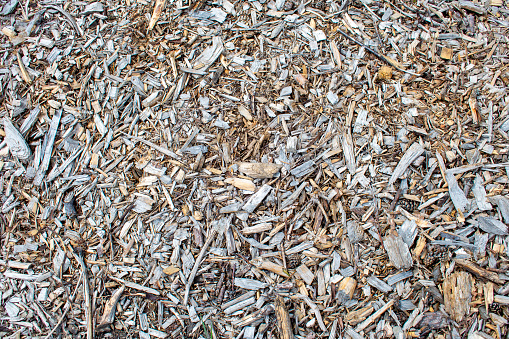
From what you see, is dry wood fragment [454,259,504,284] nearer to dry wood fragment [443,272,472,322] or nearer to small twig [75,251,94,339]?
dry wood fragment [443,272,472,322]

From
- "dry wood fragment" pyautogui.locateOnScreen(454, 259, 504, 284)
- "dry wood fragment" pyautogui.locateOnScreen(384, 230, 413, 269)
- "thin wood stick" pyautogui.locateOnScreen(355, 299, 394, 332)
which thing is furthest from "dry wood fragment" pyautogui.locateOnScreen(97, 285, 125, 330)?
"dry wood fragment" pyautogui.locateOnScreen(454, 259, 504, 284)

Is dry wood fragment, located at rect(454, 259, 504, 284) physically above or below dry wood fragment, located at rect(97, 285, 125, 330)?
above

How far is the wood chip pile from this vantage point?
6.50 feet

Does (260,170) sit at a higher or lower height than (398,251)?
higher

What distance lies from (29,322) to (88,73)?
193cm

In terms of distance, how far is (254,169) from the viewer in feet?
7.23

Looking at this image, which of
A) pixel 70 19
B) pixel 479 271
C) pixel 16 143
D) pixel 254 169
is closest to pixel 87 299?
pixel 16 143

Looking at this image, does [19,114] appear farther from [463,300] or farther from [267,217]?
[463,300]

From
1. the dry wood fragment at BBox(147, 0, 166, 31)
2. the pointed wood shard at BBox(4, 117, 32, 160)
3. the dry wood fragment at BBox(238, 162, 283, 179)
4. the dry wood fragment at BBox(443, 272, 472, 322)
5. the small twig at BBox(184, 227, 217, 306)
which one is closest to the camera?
the dry wood fragment at BBox(443, 272, 472, 322)

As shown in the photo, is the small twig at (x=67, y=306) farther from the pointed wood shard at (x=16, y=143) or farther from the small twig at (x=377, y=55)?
the small twig at (x=377, y=55)

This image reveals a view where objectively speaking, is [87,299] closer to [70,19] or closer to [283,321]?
[283,321]

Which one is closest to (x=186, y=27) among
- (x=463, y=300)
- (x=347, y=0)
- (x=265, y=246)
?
(x=347, y=0)

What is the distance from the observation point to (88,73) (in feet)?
8.39

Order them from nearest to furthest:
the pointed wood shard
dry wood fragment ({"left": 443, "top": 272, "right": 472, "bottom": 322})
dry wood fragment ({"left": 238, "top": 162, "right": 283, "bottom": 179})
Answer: dry wood fragment ({"left": 443, "top": 272, "right": 472, "bottom": 322})
dry wood fragment ({"left": 238, "top": 162, "right": 283, "bottom": 179})
the pointed wood shard
